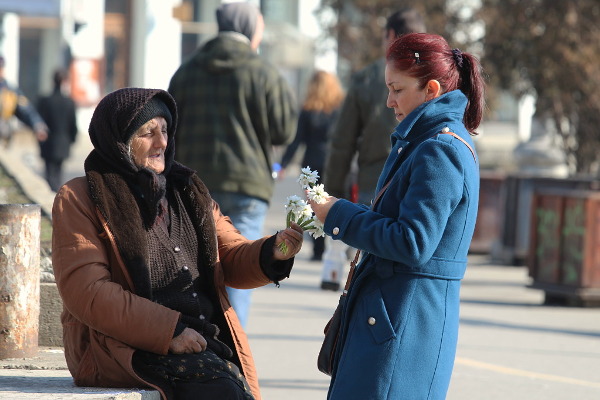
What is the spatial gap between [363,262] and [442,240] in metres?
0.28

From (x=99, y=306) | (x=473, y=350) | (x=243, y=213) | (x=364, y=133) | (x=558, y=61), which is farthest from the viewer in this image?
(x=558, y=61)

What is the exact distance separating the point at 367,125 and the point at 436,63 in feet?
10.9

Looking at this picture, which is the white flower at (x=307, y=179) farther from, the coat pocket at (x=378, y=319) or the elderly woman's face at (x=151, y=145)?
the elderly woman's face at (x=151, y=145)

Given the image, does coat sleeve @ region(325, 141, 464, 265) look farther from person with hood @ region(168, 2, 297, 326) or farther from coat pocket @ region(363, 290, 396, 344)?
person with hood @ region(168, 2, 297, 326)

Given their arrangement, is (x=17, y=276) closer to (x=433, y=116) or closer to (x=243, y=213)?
(x=243, y=213)

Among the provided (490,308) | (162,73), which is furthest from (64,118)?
(490,308)

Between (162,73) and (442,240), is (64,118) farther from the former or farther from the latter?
(442,240)

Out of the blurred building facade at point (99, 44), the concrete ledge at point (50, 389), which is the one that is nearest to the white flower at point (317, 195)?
the concrete ledge at point (50, 389)

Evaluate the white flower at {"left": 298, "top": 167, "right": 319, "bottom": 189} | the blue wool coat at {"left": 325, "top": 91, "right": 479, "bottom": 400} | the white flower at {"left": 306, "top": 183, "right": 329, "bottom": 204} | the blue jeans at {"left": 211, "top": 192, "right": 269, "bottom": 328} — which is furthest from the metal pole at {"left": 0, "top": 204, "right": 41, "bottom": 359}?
the blue wool coat at {"left": 325, "top": 91, "right": 479, "bottom": 400}

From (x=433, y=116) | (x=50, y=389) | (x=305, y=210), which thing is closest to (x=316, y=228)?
(x=305, y=210)

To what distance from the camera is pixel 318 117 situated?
42.1 feet

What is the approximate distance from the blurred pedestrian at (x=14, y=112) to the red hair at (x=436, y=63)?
12.0 metres

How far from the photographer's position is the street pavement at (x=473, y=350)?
16.9ft

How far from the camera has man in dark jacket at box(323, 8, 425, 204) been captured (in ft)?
23.1
